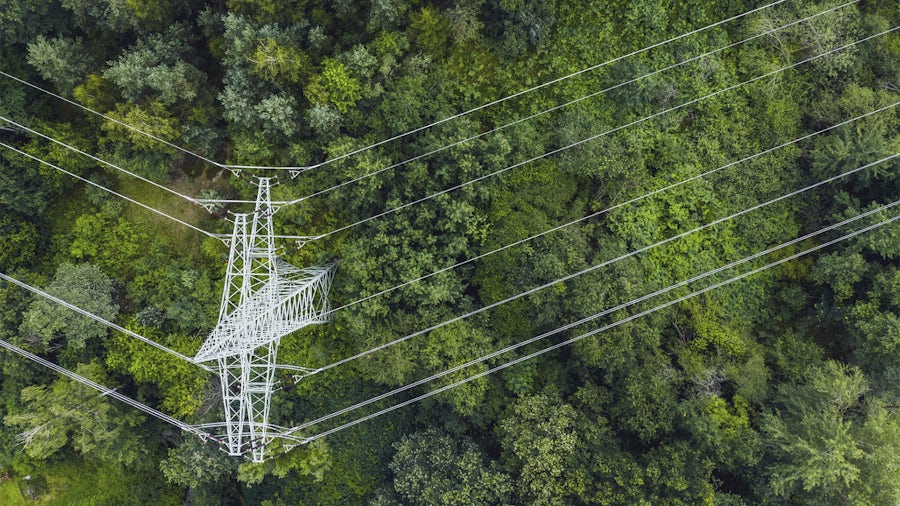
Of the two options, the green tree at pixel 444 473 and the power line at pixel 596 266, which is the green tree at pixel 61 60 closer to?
the power line at pixel 596 266

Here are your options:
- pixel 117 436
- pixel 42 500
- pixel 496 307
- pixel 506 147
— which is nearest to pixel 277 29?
pixel 506 147

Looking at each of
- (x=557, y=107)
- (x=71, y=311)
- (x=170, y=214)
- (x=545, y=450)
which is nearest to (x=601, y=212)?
(x=557, y=107)

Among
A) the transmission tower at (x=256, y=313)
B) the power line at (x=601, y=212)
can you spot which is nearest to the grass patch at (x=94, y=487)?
the transmission tower at (x=256, y=313)

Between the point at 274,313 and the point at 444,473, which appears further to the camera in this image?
the point at 444,473

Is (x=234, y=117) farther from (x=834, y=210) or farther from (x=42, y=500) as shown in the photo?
(x=834, y=210)

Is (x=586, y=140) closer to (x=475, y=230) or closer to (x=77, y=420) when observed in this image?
(x=475, y=230)

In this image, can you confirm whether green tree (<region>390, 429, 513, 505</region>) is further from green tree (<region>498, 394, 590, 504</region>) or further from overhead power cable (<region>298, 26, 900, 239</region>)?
overhead power cable (<region>298, 26, 900, 239</region>)

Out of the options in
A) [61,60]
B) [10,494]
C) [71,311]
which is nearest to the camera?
[61,60]
